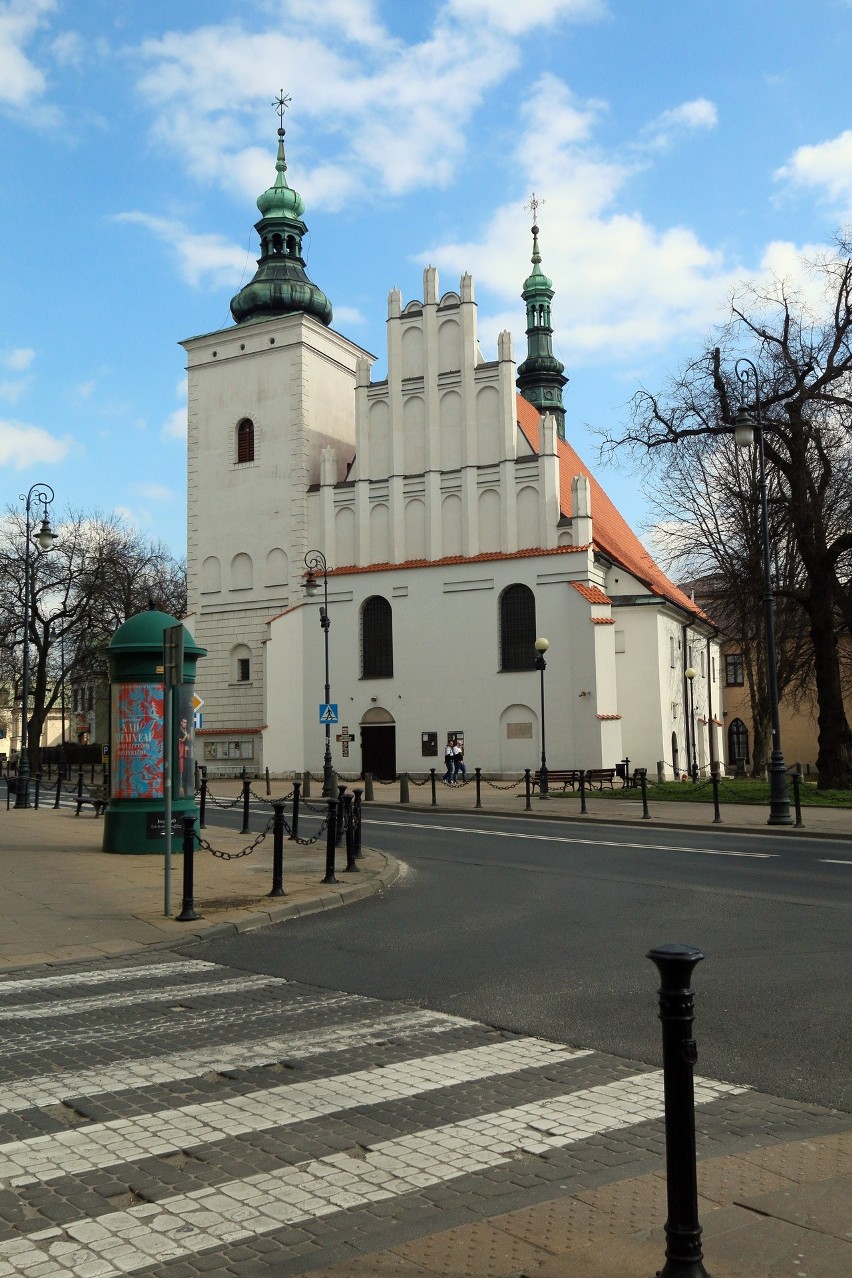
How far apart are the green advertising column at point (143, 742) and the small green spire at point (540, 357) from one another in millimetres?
49985

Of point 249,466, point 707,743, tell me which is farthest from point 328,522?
point 707,743

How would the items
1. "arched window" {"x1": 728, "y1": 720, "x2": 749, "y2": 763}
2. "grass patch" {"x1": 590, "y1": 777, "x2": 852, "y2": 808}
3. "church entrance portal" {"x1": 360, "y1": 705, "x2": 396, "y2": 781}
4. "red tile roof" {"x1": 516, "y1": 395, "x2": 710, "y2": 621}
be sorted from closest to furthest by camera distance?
"grass patch" {"x1": 590, "y1": 777, "x2": 852, "y2": 808}
"church entrance portal" {"x1": 360, "y1": 705, "x2": 396, "y2": 781}
"red tile roof" {"x1": 516, "y1": 395, "x2": 710, "y2": 621}
"arched window" {"x1": 728, "y1": 720, "x2": 749, "y2": 763}

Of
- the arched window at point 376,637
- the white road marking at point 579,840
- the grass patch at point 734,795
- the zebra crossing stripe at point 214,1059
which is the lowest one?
the white road marking at point 579,840

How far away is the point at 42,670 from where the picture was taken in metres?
57.5

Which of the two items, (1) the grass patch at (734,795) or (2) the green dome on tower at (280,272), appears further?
(2) the green dome on tower at (280,272)

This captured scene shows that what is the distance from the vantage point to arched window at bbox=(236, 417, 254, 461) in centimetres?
5172

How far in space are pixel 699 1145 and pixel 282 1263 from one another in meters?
1.85

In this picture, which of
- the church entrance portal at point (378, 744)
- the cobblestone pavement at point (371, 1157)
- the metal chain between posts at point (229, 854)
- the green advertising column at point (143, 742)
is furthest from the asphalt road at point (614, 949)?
the church entrance portal at point (378, 744)

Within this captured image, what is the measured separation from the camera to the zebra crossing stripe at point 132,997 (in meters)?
7.34

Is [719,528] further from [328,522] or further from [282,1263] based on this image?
[282,1263]

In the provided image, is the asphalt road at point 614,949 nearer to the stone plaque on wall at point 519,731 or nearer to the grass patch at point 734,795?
the grass patch at point 734,795

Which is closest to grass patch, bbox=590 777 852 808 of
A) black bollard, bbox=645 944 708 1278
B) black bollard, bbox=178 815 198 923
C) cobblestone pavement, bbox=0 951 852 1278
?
black bollard, bbox=178 815 198 923

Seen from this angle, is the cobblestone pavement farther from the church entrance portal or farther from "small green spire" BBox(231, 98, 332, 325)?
"small green spire" BBox(231, 98, 332, 325)

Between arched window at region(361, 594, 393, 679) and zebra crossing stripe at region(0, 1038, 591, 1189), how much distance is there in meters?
41.6
